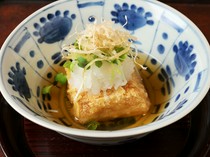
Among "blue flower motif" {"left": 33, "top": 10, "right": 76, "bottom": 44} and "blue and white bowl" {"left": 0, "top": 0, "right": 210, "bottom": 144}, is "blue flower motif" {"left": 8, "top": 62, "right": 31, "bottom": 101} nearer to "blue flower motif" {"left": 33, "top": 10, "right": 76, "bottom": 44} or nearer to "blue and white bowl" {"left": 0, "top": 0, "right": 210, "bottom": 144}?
"blue and white bowl" {"left": 0, "top": 0, "right": 210, "bottom": 144}

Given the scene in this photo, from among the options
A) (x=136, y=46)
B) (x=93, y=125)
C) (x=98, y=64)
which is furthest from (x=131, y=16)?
(x=93, y=125)

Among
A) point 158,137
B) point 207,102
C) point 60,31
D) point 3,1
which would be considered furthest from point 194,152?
point 3,1

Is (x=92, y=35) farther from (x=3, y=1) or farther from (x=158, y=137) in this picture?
(x=3, y=1)

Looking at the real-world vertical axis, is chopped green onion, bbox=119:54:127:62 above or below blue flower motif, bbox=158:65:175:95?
above

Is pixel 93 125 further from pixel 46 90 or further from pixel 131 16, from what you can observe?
pixel 131 16

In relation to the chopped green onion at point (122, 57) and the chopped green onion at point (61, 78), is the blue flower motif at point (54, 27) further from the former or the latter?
the chopped green onion at point (122, 57)

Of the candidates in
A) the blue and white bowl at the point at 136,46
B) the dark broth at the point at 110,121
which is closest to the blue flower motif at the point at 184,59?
the blue and white bowl at the point at 136,46

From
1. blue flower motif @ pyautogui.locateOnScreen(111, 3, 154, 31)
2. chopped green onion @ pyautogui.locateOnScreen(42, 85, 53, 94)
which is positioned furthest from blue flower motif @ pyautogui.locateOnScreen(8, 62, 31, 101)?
blue flower motif @ pyautogui.locateOnScreen(111, 3, 154, 31)
